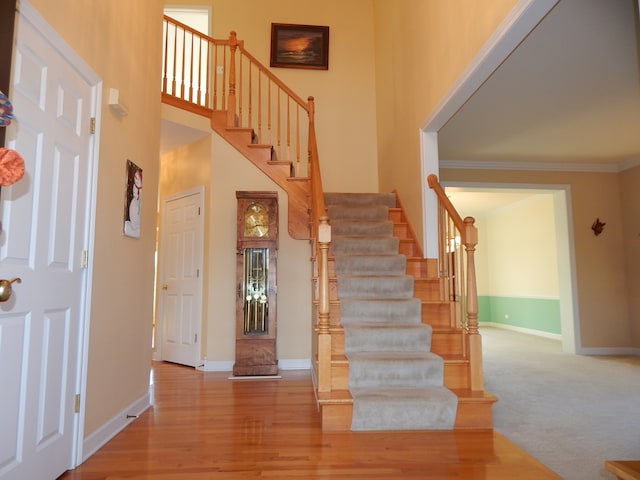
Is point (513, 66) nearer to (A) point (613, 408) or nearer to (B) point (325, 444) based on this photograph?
(A) point (613, 408)

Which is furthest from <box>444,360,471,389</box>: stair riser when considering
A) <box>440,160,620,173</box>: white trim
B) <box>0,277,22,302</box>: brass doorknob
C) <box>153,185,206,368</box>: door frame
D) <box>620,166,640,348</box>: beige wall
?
<box>620,166,640,348</box>: beige wall

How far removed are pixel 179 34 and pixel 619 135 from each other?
19.5 ft

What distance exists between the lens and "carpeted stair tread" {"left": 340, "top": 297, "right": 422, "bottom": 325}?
3.51 metres

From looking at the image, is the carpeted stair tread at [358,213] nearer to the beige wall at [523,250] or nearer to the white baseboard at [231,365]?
the white baseboard at [231,365]

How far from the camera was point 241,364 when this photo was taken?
171 inches

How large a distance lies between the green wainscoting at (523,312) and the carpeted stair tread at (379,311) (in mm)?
5350

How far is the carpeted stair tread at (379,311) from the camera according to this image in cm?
351

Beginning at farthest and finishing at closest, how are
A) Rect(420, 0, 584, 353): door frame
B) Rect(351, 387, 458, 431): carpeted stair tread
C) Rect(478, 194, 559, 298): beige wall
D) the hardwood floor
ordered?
1. Rect(478, 194, 559, 298): beige wall
2. Rect(351, 387, 458, 431): carpeted stair tread
3. Rect(420, 0, 584, 353): door frame
4. the hardwood floor

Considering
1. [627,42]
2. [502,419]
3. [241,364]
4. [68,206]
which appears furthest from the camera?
[241,364]

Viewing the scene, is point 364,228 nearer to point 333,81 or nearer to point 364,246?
point 364,246

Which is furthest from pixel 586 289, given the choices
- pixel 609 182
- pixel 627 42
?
pixel 627 42

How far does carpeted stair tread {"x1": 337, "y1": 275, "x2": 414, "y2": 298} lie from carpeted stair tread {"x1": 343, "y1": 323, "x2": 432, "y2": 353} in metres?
0.49

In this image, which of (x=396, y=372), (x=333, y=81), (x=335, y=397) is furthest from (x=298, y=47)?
(x=335, y=397)

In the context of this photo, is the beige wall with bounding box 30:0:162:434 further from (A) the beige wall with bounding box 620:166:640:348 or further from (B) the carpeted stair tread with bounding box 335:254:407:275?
(A) the beige wall with bounding box 620:166:640:348
